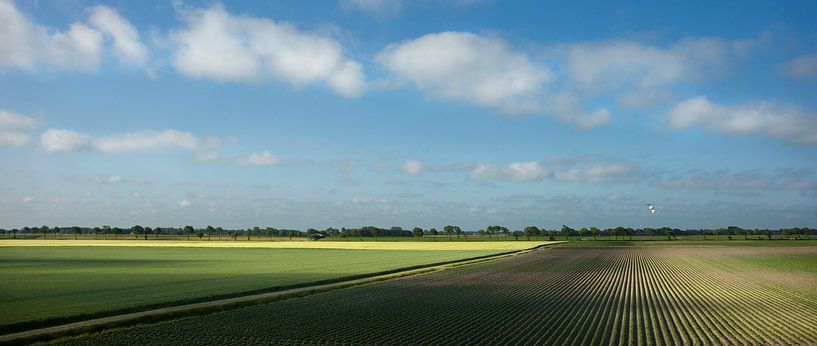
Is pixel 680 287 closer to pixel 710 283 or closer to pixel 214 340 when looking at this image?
pixel 710 283

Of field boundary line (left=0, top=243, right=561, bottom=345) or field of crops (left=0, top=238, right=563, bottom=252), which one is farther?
field of crops (left=0, top=238, right=563, bottom=252)

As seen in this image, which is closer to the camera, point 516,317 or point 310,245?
point 516,317

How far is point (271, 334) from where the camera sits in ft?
56.9

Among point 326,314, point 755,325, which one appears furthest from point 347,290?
point 755,325

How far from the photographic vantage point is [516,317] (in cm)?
2075

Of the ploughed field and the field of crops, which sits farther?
the field of crops

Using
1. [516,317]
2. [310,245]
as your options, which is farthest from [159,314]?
[310,245]

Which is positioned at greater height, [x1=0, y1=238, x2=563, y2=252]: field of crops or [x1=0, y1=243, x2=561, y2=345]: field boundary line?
[x1=0, y1=238, x2=563, y2=252]: field of crops

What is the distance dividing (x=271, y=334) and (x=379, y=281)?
18.3 m

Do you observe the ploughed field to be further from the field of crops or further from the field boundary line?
the field of crops

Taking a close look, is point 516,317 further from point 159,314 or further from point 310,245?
point 310,245

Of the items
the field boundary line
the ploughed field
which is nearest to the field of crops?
the ploughed field

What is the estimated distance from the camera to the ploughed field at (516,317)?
55.0ft

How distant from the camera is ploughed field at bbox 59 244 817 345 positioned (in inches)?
659
